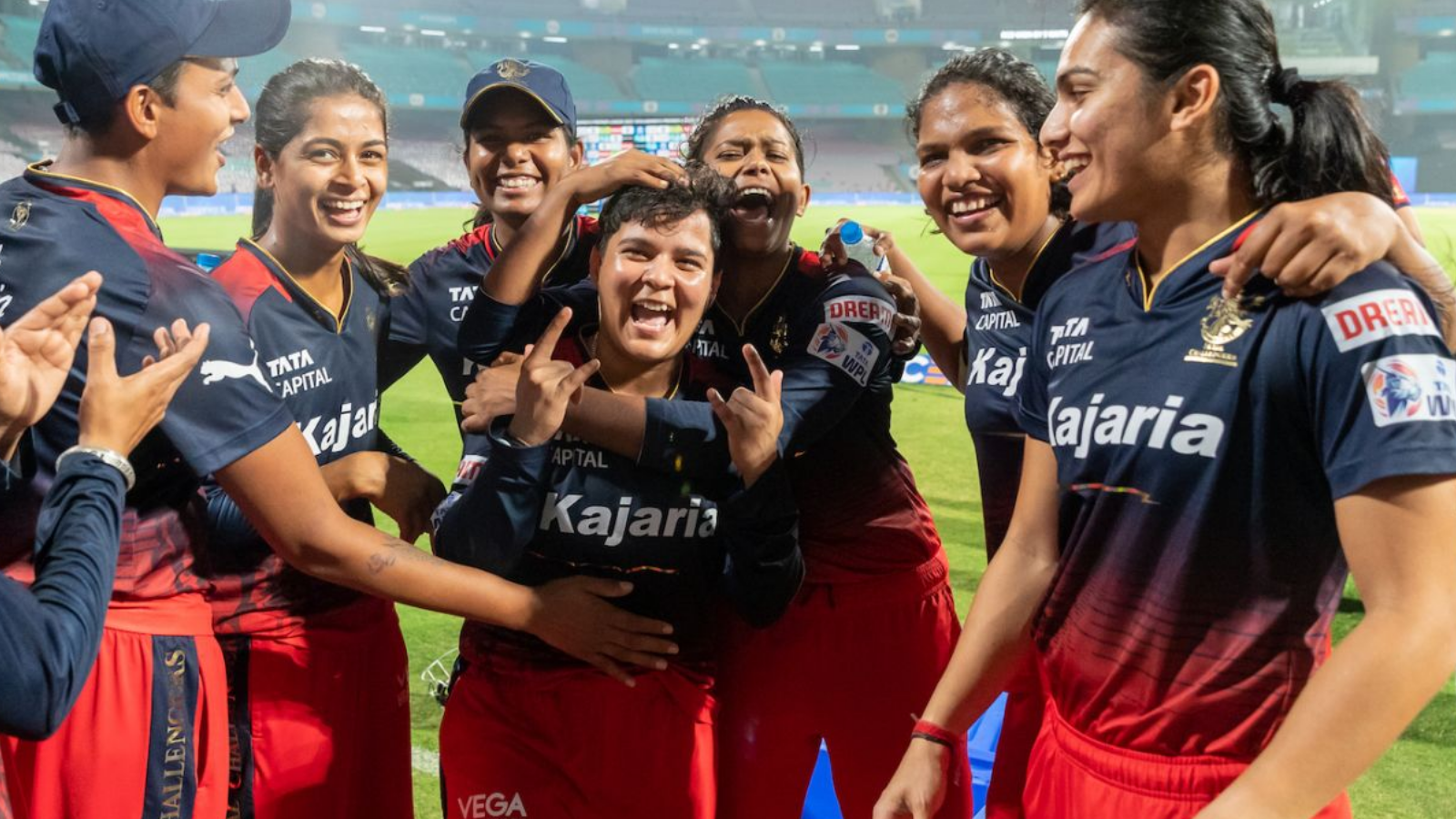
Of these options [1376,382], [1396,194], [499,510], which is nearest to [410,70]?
[499,510]

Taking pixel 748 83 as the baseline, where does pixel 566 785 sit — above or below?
below

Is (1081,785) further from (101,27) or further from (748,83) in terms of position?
(748,83)

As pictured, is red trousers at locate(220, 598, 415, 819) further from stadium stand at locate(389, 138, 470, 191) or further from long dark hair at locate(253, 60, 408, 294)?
stadium stand at locate(389, 138, 470, 191)

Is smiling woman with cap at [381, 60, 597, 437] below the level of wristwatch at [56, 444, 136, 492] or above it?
above

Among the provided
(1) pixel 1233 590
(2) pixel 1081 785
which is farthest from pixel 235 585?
(1) pixel 1233 590

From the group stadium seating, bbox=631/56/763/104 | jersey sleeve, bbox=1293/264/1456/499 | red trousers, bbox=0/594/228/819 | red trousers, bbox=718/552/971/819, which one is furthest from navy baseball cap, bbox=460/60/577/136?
stadium seating, bbox=631/56/763/104

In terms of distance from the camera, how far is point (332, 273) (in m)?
3.33

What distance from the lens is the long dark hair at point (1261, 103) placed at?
200 cm

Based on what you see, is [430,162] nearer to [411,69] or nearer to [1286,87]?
[411,69]

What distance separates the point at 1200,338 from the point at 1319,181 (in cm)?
32

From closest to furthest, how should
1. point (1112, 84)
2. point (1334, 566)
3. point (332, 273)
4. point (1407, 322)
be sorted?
1. point (1407, 322)
2. point (1334, 566)
3. point (1112, 84)
4. point (332, 273)

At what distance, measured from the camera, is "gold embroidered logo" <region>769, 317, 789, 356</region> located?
3.25 meters

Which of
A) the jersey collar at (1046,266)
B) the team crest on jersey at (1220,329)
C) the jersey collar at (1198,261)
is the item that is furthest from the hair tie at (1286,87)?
the jersey collar at (1046,266)

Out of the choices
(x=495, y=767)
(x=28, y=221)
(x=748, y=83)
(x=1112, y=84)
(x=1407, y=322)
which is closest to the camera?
(x=1407, y=322)
